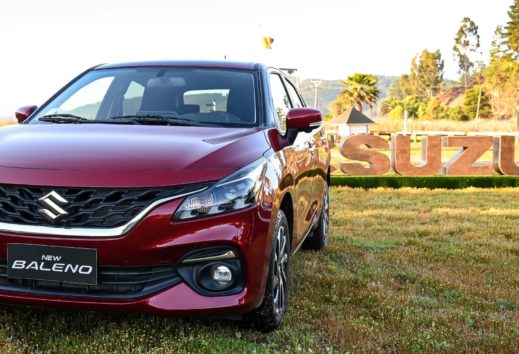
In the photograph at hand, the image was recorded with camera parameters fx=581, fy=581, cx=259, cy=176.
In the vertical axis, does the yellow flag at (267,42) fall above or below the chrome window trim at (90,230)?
A: above

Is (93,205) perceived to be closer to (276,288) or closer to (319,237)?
(276,288)

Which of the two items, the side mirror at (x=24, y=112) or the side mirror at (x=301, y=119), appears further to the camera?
the side mirror at (x=24, y=112)

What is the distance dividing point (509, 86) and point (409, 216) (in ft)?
209

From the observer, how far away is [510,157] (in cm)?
1405

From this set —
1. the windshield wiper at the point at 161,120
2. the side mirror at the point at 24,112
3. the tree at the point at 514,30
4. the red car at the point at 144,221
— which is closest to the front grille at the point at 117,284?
the red car at the point at 144,221

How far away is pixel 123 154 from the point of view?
2826 mm

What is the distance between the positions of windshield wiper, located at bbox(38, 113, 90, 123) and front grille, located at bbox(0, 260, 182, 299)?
1281 mm

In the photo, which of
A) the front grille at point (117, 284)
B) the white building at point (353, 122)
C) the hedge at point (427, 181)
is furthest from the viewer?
the white building at point (353, 122)

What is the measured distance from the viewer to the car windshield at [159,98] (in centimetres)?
375

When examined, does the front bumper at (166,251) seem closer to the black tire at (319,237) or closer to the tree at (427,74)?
the black tire at (319,237)

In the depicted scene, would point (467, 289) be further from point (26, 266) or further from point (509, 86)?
point (509, 86)

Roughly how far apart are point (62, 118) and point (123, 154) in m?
1.17

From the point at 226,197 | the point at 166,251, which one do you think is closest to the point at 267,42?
the point at 226,197

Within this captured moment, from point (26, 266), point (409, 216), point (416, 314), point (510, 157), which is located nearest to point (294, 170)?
point (416, 314)
